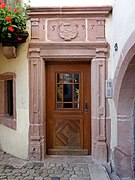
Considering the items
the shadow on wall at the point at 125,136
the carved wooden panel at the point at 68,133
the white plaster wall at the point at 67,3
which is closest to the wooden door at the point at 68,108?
the carved wooden panel at the point at 68,133

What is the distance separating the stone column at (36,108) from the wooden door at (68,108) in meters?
0.30

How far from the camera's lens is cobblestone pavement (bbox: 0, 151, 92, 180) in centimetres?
408

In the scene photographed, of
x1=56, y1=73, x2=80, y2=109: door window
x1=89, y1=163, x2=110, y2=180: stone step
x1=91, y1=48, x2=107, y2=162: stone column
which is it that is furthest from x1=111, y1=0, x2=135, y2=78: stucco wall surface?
x1=89, y1=163, x2=110, y2=180: stone step

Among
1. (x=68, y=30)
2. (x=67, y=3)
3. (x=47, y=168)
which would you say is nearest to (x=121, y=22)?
(x=68, y=30)

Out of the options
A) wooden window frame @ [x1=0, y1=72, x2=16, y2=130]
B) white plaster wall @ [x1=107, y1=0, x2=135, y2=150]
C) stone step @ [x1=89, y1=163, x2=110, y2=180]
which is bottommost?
stone step @ [x1=89, y1=163, x2=110, y2=180]

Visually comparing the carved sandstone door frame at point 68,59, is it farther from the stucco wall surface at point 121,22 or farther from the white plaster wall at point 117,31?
the stucco wall surface at point 121,22

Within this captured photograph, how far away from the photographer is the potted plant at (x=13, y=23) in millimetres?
4258

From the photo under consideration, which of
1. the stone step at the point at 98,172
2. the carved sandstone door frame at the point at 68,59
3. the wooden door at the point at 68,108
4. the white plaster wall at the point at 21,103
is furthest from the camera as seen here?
the wooden door at the point at 68,108

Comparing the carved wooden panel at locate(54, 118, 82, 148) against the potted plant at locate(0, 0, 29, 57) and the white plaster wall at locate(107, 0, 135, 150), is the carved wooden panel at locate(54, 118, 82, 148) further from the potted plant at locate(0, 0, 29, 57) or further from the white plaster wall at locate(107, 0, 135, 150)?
the potted plant at locate(0, 0, 29, 57)

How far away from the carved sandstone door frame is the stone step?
272 mm

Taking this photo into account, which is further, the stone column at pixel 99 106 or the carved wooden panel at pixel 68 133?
the carved wooden panel at pixel 68 133

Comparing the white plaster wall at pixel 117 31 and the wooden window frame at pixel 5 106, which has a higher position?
the white plaster wall at pixel 117 31

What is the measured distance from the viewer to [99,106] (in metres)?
4.82

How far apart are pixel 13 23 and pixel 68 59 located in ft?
4.28
